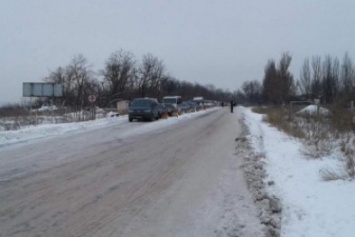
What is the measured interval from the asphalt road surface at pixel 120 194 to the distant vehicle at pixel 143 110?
23.7 metres

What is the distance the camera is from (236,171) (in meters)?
12.4

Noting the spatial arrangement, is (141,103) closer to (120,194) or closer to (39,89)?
(39,89)

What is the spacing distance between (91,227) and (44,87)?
1125 inches

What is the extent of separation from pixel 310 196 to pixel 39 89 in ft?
93.2

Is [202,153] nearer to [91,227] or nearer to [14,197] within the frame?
[14,197]

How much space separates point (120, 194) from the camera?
9211 millimetres

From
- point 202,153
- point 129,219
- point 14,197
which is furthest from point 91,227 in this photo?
point 202,153

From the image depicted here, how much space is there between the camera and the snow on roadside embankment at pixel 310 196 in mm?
6450

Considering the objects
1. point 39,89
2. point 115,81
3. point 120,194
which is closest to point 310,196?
point 120,194

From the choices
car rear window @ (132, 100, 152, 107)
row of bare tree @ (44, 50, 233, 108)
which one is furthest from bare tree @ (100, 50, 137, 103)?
car rear window @ (132, 100, 152, 107)

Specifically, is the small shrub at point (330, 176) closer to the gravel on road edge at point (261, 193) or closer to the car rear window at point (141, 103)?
the gravel on road edge at point (261, 193)

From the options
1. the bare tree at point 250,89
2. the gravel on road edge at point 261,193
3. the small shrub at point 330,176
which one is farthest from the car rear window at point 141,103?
the bare tree at point 250,89

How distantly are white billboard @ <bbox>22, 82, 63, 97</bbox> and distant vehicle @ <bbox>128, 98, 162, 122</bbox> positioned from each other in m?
7.67

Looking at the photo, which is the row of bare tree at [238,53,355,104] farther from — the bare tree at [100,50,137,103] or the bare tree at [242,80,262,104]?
the bare tree at [242,80,262,104]
